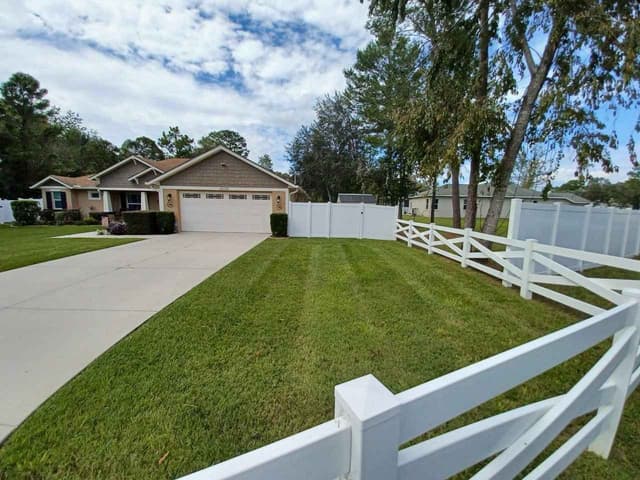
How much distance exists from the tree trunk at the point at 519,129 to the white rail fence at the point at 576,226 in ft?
5.23

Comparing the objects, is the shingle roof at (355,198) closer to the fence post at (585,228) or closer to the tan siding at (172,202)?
the tan siding at (172,202)

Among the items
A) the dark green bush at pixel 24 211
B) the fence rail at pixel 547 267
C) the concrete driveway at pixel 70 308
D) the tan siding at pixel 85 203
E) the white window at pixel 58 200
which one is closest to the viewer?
the concrete driveway at pixel 70 308

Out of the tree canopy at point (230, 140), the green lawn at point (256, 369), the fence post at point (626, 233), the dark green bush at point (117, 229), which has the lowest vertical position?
the green lawn at point (256, 369)

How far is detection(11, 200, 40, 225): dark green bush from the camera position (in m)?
18.3

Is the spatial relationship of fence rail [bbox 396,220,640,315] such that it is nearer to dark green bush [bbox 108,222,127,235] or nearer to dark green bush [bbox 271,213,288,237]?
dark green bush [bbox 271,213,288,237]

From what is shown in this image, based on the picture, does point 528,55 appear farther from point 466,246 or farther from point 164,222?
point 164,222

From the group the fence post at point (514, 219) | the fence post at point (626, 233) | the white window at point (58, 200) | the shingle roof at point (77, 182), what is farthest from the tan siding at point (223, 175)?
the white window at point (58, 200)

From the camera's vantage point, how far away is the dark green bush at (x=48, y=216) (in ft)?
64.8

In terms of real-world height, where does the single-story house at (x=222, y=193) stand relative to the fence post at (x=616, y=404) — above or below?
above

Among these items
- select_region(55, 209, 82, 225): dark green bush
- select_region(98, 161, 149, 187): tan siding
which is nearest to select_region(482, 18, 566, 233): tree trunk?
select_region(98, 161, 149, 187): tan siding

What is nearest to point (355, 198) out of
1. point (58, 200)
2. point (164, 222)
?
point (164, 222)

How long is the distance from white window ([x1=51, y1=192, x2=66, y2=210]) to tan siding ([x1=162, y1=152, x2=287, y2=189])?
509 inches

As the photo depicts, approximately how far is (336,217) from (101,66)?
448 inches

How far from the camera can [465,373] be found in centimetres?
99
